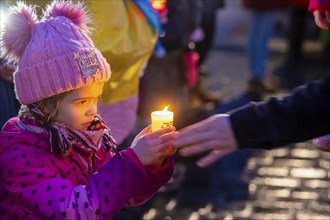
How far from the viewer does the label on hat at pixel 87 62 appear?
2.49 m

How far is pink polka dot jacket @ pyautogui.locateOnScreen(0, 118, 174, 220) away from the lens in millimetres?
2275

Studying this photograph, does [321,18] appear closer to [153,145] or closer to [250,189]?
[153,145]

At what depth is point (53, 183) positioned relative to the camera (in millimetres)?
2293

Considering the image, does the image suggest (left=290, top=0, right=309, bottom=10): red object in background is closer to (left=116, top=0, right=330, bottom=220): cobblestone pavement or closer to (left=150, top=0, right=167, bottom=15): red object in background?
(left=116, top=0, right=330, bottom=220): cobblestone pavement

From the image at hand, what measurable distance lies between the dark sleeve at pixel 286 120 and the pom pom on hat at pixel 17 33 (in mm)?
805

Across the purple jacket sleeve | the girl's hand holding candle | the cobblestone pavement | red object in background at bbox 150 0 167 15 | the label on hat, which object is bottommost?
the cobblestone pavement

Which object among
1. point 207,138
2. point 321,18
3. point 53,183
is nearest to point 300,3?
point 321,18

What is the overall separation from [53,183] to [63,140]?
0.17m

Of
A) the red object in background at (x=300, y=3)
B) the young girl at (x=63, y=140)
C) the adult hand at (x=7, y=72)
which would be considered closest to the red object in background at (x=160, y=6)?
the adult hand at (x=7, y=72)

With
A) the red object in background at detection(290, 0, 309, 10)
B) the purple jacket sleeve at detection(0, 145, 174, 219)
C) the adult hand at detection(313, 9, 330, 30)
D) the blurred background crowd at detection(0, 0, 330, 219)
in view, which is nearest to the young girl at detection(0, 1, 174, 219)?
the purple jacket sleeve at detection(0, 145, 174, 219)

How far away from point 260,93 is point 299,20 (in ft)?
7.61

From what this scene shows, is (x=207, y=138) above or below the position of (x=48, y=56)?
below

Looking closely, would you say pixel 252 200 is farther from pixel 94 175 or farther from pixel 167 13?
pixel 94 175

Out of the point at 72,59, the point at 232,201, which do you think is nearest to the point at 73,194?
Answer: the point at 72,59
